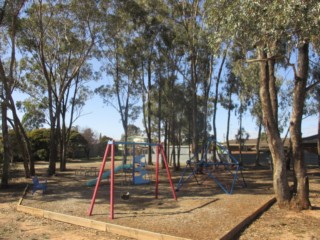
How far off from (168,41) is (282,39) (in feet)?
60.8

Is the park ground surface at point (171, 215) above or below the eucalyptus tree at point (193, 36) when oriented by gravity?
below

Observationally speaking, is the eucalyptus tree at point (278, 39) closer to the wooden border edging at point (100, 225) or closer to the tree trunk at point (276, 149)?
the tree trunk at point (276, 149)

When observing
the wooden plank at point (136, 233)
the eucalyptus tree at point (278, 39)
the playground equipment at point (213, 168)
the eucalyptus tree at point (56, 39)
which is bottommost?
the wooden plank at point (136, 233)

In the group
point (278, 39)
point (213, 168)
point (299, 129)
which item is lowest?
point (213, 168)

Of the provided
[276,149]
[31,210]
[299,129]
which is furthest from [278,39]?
[31,210]

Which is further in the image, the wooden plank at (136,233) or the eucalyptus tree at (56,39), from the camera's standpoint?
the eucalyptus tree at (56,39)

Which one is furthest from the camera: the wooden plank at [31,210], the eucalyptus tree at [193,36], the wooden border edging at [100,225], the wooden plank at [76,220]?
the eucalyptus tree at [193,36]

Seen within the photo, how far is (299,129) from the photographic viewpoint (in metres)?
10.2

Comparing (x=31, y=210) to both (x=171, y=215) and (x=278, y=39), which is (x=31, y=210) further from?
(x=278, y=39)

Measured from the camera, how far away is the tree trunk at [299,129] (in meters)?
9.98

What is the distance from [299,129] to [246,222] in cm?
310

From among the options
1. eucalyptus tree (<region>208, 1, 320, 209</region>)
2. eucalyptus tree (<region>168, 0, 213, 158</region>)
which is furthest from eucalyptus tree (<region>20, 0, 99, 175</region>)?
eucalyptus tree (<region>208, 1, 320, 209</region>)

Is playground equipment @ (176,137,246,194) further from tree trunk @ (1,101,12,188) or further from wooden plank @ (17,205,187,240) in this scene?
tree trunk @ (1,101,12,188)

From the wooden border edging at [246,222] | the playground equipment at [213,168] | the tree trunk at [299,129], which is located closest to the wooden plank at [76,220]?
the wooden border edging at [246,222]
